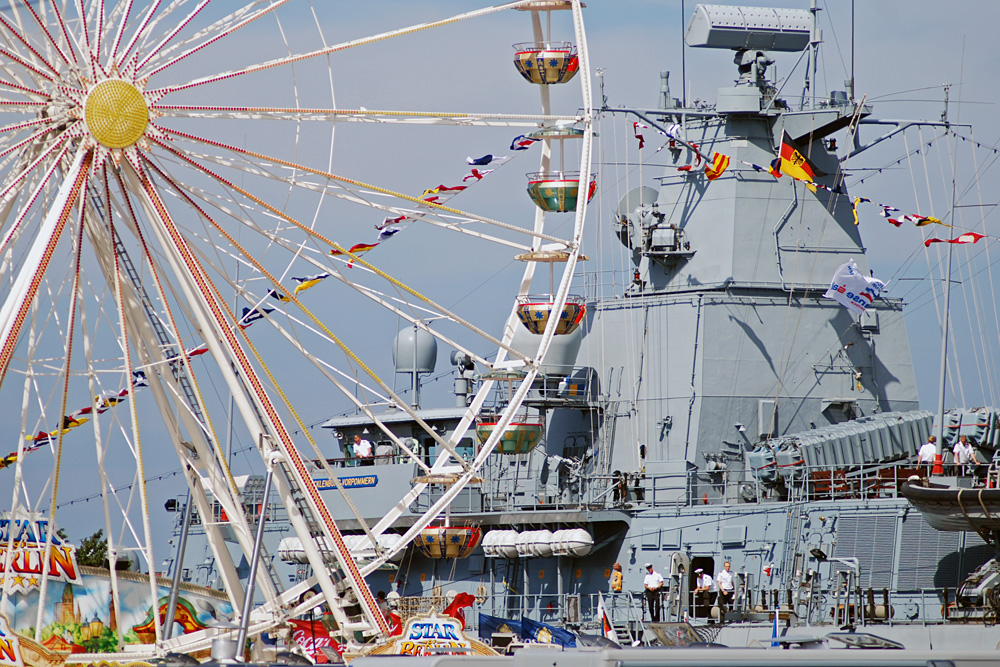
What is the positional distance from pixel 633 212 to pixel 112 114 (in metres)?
15.8

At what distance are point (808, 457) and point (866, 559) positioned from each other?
102 inches

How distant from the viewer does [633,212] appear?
3000 cm

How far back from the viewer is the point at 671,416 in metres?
26.9

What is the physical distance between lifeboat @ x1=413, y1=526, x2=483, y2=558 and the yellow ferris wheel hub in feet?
30.3

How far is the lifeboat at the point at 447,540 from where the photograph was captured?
2278 centimetres

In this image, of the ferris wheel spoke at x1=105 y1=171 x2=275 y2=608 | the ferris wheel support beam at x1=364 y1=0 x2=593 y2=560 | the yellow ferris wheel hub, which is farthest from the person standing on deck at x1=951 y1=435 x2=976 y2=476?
the yellow ferris wheel hub

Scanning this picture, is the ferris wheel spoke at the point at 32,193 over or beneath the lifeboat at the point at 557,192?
beneath

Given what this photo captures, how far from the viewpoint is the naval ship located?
22.3 metres

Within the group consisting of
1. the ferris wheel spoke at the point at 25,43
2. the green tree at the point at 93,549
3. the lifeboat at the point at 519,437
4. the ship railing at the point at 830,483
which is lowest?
the green tree at the point at 93,549

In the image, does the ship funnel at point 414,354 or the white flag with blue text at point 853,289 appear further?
the ship funnel at point 414,354

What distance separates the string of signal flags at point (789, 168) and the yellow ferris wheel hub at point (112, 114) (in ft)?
43.3

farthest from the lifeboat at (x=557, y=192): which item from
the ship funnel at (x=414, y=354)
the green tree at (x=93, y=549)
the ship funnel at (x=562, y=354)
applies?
the green tree at (x=93, y=549)

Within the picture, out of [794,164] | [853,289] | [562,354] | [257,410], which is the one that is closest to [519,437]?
[562,354]

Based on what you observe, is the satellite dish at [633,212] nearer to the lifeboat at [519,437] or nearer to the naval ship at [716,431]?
the naval ship at [716,431]
